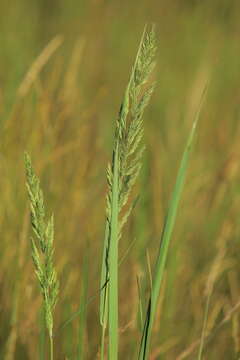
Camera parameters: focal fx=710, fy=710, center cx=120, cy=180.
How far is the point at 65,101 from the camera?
5.66 feet

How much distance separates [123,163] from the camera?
26.5 inches

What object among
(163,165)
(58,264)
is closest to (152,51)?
(58,264)

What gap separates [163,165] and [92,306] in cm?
71

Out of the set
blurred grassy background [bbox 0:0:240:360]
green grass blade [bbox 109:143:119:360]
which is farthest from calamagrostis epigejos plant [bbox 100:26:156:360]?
blurred grassy background [bbox 0:0:240:360]

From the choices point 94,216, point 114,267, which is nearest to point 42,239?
point 114,267

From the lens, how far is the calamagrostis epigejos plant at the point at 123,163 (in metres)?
0.66

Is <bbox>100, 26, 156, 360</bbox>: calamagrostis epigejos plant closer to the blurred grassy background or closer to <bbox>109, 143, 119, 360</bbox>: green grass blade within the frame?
<bbox>109, 143, 119, 360</bbox>: green grass blade

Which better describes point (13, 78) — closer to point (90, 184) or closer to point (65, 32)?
point (90, 184)

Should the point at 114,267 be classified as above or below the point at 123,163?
below

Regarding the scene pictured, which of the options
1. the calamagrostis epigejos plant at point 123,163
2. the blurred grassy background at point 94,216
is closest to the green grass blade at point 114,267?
the calamagrostis epigejos plant at point 123,163

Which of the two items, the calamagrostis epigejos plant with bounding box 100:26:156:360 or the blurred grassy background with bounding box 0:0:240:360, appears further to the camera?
the blurred grassy background with bounding box 0:0:240:360

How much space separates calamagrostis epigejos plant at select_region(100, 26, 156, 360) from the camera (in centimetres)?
66

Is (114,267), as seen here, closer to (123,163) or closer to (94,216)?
(123,163)

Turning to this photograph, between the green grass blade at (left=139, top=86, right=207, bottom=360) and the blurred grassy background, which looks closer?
the green grass blade at (left=139, top=86, right=207, bottom=360)
